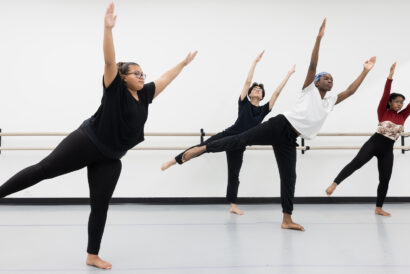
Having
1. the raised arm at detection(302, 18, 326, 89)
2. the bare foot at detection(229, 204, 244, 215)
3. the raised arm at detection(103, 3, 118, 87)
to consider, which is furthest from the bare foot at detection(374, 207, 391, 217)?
the raised arm at detection(103, 3, 118, 87)

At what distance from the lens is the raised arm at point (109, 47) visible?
4.29 ft

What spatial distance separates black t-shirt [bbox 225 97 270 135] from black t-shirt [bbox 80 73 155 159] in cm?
155

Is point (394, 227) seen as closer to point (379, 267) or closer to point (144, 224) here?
point (379, 267)

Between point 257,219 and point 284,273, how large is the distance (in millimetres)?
1225

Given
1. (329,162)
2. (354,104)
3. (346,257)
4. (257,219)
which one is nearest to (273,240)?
(346,257)

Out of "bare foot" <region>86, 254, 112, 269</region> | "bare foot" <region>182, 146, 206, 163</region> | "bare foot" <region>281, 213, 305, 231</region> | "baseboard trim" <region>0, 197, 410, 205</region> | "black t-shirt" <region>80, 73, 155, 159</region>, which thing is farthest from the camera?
"baseboard trim" <region>0, 197, 410, 205</region>

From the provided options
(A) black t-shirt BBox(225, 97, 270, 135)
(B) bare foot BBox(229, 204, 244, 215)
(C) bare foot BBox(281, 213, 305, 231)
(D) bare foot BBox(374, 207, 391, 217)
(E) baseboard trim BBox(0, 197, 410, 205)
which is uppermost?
(A) black t-shirt BBox(225, 97, 270, 135)

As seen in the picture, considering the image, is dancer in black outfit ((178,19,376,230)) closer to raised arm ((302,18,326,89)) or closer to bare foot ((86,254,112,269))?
raised arm ((302,18,326,89))

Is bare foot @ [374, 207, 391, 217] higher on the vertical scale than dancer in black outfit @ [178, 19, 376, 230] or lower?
lower

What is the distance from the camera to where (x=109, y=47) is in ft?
4.39

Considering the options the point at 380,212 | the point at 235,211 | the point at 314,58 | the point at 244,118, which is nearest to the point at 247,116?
the point at 244,118

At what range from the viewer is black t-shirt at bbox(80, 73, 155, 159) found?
146 cm

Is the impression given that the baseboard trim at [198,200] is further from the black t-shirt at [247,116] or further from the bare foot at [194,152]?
the bare foot at [194,152]

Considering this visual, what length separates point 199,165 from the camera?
3600mm
